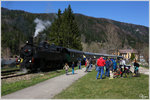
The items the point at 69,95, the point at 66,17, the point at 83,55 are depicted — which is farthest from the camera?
the point at 66,17

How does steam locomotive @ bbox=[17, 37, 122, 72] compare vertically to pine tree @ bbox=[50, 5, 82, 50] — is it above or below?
below

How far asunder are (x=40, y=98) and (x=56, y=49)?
662 inches

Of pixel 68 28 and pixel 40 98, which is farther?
pixel 68 28

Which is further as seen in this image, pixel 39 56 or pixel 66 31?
pixel 66 31

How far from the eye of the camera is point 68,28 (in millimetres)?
46969

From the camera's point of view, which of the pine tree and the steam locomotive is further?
the pine tree

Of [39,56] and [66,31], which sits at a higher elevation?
[66,31]

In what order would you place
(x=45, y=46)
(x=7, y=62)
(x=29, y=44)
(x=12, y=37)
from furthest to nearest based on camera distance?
(x=12, y=37) → (x=7, y=62) → (x=45, y=46) → (x=29, y=44)

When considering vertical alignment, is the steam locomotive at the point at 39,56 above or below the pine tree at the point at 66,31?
below

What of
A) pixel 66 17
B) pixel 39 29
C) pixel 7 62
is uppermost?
pixel 66 17

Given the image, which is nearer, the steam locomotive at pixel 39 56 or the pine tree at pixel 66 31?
the steam locomotive at pixel 39 56

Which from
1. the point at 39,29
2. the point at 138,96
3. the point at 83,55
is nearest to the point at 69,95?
the point at 138,96

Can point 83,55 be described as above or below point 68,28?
below

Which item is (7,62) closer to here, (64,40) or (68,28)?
(64,40)
